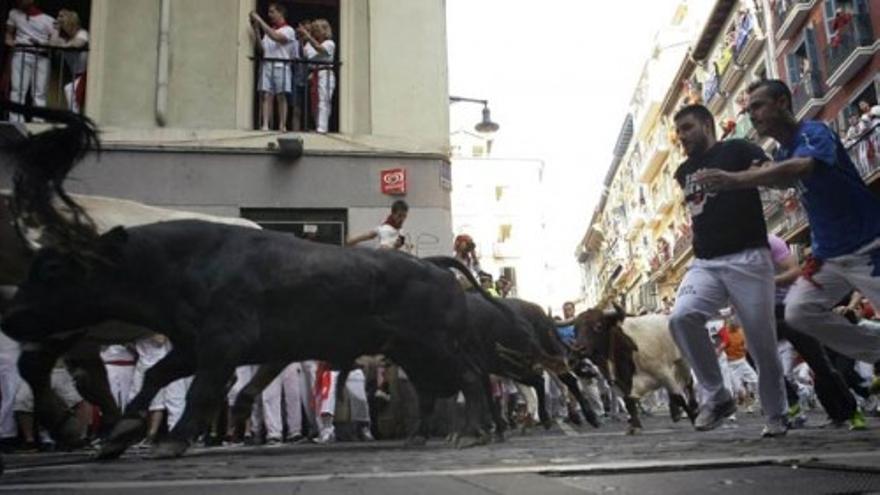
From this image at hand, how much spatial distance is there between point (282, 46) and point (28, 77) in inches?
143

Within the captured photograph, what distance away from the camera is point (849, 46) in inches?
1155

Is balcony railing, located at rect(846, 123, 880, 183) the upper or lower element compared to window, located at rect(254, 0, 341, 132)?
upper

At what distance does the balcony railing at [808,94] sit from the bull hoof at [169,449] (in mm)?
30983

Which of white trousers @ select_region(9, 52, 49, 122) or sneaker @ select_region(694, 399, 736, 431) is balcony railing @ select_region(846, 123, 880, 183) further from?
sneaker @ select_region(694, 399, 736, 431)

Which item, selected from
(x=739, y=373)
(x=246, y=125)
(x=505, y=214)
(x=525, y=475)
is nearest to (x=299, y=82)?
(x=246, y=125)

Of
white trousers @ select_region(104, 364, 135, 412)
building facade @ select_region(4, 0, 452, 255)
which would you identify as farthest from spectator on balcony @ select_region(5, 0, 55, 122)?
white trousers @ select_region(104, 364, 135, 412)

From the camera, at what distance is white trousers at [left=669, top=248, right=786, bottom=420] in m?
5.52

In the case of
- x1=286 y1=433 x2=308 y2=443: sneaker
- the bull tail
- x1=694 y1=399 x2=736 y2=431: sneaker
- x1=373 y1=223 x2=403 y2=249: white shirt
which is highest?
x1=373 y1=223 x2=403 y2=249: white shirt

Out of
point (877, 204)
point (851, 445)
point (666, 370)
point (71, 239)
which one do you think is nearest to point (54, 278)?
point (71, 239)

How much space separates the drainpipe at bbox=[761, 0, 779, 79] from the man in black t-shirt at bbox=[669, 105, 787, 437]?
112 ft

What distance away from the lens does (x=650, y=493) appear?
8.38 ft

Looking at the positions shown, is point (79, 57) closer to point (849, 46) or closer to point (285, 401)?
point (285, 401)

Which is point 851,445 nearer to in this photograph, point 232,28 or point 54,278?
point 54,278

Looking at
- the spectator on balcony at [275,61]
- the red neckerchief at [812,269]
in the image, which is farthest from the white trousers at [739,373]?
the red neckerchief at [812,269]
